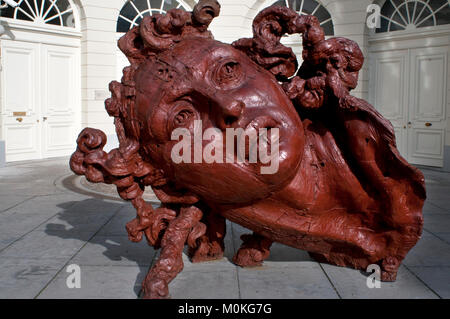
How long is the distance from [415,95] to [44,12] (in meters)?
8.03

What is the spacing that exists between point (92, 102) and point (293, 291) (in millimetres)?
8461

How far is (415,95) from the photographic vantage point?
9.59m

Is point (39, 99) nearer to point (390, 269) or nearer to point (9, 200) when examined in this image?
point (9, 200)

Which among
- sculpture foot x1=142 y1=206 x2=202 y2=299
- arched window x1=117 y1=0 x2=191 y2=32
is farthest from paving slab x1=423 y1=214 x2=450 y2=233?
arched window x1=117 y1=0 x2=191 y2=32

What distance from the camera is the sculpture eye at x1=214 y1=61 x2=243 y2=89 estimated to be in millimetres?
2635

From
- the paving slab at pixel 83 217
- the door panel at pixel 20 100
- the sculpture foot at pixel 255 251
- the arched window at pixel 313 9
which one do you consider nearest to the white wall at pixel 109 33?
the arched window at pixel 313 9

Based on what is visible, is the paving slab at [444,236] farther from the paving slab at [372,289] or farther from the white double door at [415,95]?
the white double door at [415,95]

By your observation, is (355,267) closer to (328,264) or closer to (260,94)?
(328,264)

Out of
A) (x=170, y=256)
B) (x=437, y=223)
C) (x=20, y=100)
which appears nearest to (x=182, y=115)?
(x=170, y=256)

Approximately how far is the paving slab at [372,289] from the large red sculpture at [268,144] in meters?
0.10

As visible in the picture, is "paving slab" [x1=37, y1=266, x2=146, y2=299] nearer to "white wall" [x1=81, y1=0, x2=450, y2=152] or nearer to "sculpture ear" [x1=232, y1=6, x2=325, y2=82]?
"sculpture ear" [x1=232, y1=6, x2=325, y2=82]

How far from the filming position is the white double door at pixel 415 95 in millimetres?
9258

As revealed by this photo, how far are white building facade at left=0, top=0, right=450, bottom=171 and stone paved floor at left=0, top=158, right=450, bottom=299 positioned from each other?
16.9 feet

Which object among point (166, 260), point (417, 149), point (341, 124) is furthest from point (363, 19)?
point (166, 260)
